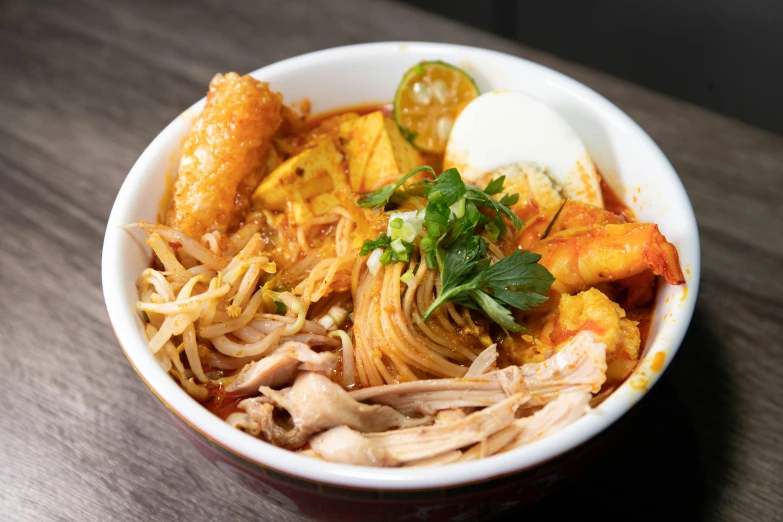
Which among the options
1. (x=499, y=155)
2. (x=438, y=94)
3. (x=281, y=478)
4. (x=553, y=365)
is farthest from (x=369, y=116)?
(x=281, y=478)

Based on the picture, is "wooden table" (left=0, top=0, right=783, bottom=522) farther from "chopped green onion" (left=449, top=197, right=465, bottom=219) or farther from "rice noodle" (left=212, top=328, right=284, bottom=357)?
"chopped green onion" (left=449, top=197, right=465, bottom=219)

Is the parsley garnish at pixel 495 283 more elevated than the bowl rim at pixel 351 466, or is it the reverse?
the parsley garnish at pixel 495 283

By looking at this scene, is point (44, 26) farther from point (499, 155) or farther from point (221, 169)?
point (499, 155)

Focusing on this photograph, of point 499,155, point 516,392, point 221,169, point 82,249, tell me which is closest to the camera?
point 516,392

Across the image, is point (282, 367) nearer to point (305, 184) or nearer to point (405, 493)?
point (405, 493)

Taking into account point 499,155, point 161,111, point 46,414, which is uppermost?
point 499,155

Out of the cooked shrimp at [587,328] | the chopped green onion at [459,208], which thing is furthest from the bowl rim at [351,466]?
the chopped green onion at [459,208]

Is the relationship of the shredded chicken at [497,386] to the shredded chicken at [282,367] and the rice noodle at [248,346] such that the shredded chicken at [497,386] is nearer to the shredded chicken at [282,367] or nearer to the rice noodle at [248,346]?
the shredded chicken at [282,367]

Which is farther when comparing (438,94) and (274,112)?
(438,94)
